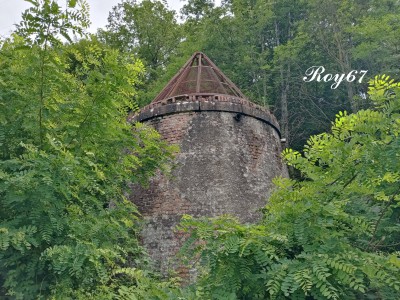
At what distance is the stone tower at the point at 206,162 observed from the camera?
1002 cm

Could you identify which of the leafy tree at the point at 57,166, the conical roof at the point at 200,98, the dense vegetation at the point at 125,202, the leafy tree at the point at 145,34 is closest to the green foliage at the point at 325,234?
the dense vegetation at the point at 125,202

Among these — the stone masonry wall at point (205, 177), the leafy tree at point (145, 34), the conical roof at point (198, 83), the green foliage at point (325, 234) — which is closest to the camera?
the green foliage at point (325, 234)

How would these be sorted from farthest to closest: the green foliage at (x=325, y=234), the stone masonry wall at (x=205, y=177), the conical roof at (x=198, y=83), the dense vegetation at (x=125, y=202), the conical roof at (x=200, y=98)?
the conical roof at (x=198, y=83) → the conical roof at (x=200, y=98) → the stone masonry wall at (x=205, y=177) → the dense vegetation at (x=125, y=202) → the green foliage at (x=325, y=234)

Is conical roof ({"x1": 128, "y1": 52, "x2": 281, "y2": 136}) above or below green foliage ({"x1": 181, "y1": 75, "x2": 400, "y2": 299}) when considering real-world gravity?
above

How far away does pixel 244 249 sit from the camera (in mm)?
3537

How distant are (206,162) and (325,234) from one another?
6970 mm

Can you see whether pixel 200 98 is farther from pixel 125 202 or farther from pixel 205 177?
pixel 125 202

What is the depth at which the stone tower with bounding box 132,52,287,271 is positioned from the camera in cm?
1002

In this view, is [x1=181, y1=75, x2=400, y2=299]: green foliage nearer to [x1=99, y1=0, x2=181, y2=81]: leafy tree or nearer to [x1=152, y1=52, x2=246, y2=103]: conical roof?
[x1=152, y1=52, x2=246, y2=103]: conical roof

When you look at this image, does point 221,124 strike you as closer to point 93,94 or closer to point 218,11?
point 93,94

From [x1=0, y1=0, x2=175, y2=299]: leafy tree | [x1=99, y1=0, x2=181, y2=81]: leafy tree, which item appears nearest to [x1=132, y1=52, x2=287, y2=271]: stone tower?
[x1=0, y1=0, x2=175, y2=299]: leafy tree

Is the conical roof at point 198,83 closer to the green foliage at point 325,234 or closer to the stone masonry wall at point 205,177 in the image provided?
the stone masonry wall at point 205,177

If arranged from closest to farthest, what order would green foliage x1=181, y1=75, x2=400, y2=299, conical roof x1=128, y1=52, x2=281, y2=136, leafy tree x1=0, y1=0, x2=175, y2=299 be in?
1. green foliage x1=181, y1=75, x2=400, y2=299
2. leafy tree x1=0, y1=0, x2=175, y2=299
3. conical roof x1=128, y1=52, x2=281, y2=136

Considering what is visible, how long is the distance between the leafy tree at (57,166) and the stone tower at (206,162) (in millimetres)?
4092
